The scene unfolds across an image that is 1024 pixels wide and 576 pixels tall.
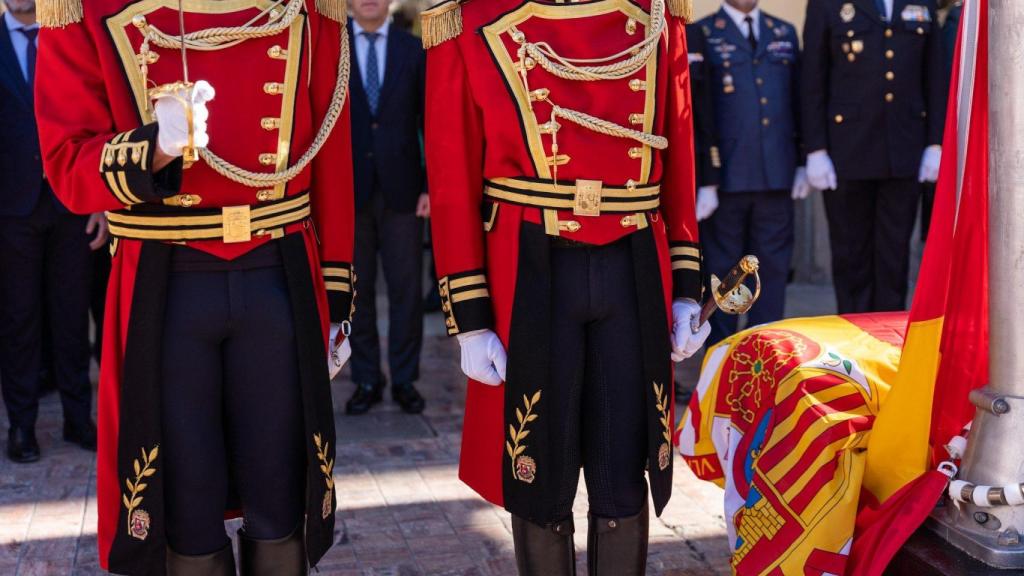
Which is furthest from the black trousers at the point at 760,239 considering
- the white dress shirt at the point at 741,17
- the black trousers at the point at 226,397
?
the black trousers at the point at 226,397

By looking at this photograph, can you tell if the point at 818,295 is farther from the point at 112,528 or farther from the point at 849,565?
the point at 112,528

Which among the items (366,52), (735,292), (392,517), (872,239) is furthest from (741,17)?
(735,292)

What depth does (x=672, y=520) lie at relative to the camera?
12.9 ft

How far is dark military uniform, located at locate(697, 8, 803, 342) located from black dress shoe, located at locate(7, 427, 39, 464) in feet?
9.68

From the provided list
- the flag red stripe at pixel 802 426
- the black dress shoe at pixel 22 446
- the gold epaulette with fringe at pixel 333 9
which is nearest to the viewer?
the gold epaulette with fringe at pixel 333 9

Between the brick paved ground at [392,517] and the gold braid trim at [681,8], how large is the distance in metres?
1.68

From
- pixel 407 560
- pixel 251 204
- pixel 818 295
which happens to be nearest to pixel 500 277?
pixel 251 204

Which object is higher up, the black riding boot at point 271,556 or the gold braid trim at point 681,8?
the gold braid trim at point 681,8

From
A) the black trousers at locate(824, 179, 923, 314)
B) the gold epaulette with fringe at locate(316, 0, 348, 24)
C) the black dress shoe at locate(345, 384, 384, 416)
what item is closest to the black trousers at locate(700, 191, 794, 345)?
the black trousers at locate(824, 179, 923, 314)

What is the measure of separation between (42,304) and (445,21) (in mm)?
2990

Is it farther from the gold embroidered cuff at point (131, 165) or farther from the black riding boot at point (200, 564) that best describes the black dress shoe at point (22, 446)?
the gold embroidered cuff at point (131, 165)

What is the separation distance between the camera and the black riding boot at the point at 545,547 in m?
2.59

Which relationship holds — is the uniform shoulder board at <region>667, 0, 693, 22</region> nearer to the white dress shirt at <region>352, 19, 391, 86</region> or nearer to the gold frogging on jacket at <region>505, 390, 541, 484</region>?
the gold frogging on jacket at <region>505, 390, 541, 484</region>

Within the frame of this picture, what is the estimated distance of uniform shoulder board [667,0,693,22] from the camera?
262 cm
